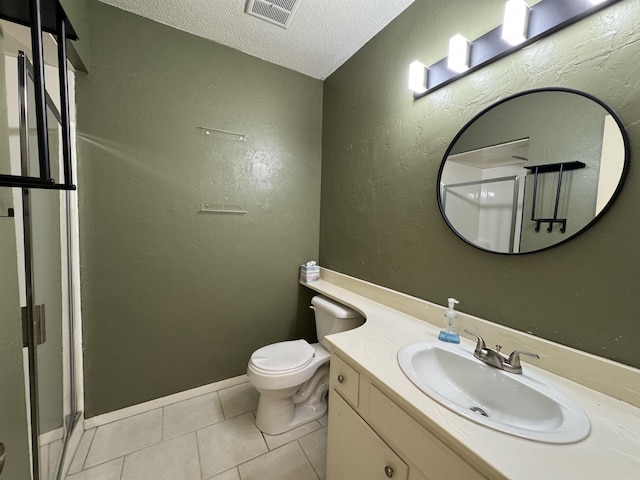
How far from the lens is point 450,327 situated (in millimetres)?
1101

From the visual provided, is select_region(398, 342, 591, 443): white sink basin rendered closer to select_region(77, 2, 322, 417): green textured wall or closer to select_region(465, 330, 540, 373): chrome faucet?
select_region(465, 330, 540, 373): chrome faucet

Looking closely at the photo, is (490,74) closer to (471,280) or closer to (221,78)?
(471,280)

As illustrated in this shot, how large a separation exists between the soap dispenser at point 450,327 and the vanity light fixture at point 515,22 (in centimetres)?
106

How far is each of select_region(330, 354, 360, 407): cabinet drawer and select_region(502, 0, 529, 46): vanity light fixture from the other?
4.56ft

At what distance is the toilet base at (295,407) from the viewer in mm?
1495

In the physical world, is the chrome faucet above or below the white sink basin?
above

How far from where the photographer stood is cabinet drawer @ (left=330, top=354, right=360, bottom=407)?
92cm

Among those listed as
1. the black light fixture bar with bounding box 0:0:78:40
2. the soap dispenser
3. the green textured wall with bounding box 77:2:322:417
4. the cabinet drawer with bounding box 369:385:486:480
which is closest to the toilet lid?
the green textured wall with bounding box 77:2:322:417

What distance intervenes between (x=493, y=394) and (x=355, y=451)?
54 centimetres

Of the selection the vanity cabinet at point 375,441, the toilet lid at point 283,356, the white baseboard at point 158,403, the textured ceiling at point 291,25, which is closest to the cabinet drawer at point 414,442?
the vanity cabinet at point 375,441

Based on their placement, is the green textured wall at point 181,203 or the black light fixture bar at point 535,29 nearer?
the black light fixture bar at point 535,29

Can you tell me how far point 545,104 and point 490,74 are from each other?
0.28 metres

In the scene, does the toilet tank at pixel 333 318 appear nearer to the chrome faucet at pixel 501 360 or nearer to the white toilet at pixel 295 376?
the white toilet at pixel 295 376

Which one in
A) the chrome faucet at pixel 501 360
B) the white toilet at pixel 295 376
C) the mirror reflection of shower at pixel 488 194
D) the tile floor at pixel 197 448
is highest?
the mirror reflection of shower at pixel 488 194
